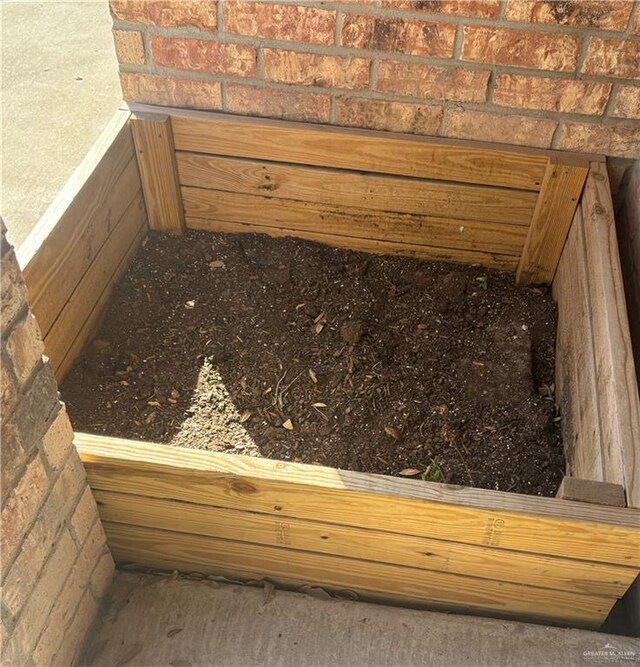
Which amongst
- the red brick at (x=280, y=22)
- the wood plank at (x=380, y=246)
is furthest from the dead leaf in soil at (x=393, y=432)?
the red brick at (x=280, y=22)

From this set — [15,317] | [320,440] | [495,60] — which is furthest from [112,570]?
[495,60]

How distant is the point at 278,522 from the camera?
70.3 inches

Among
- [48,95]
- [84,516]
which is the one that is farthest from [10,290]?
[48,95]

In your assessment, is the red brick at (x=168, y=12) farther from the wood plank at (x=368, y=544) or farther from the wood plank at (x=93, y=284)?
the wood plank at (x=368, y=544)

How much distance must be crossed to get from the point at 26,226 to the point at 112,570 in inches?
59.1

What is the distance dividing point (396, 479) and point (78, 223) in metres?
1.25

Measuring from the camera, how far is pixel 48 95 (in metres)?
3.68

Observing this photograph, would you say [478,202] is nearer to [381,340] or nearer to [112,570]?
[381,340]

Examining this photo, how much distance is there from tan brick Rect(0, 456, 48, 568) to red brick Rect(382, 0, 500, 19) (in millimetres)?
1659

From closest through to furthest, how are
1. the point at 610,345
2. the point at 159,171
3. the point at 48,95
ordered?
1. the point at 610,345
2. the point at 159,171
3. the point at 48,95

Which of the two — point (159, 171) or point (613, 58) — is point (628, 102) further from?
point (159, 171)

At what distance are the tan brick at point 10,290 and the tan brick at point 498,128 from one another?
158 cm

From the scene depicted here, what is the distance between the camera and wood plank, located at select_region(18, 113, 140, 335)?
204 cm

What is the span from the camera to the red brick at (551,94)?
2.30m
